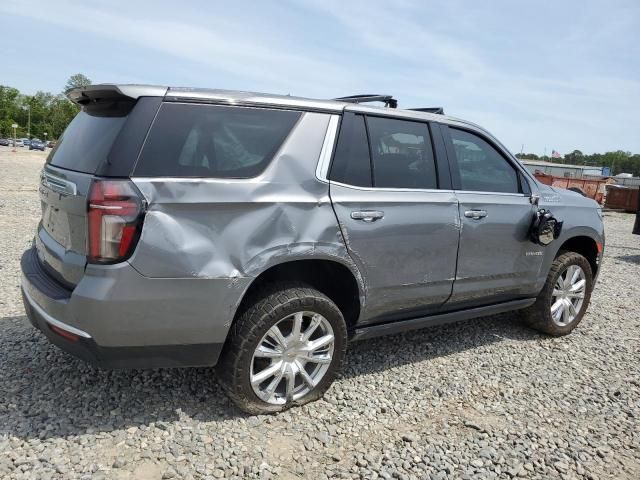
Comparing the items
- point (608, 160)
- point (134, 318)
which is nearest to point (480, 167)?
point (134, 318)

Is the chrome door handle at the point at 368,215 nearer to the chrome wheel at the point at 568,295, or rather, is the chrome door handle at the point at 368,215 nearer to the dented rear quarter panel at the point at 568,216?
the dented rear quarter panel at the point at 568,216

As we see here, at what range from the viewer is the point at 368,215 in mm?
3072

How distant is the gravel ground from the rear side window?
4.63ft

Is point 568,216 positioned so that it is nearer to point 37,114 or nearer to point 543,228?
point 543,228

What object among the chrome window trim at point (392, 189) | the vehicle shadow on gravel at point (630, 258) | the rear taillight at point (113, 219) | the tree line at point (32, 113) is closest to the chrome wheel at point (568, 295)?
the chrome window trim at point (392, 189)

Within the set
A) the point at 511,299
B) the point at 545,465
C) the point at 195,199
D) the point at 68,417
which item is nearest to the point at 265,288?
the point at 195,199

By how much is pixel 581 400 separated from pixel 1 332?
14.1 feet

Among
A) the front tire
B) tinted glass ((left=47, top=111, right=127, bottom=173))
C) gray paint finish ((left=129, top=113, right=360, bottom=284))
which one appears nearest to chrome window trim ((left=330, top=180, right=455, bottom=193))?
gray paint finish ((left=129, top=113, right=360, bottom=284))

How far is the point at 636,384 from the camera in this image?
3.80 m

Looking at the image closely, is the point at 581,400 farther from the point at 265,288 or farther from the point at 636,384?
the point at 265,288

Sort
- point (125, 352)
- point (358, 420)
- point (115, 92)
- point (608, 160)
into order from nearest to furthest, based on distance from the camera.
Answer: point (125, 352) → point (115, 92) → point (358, 420) → point (608, 160)

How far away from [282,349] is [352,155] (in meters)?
1.25

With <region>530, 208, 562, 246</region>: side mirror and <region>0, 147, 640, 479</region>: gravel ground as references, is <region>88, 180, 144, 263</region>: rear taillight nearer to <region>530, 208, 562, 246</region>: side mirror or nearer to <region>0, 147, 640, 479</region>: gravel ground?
<region>0, 147, 640, 479</region>: gravel ground

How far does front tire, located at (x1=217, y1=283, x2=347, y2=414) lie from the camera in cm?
276
